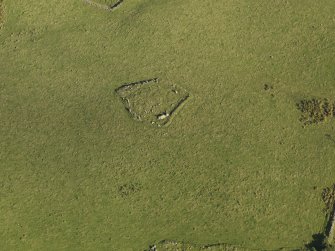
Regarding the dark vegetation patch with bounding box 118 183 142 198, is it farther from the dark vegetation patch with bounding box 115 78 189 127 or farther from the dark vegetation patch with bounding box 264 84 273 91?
the dark vegetation patch with bounding box 264 84 273 91

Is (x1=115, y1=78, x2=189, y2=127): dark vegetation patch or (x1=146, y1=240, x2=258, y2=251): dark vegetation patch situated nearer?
(x1=146, y1=240, x2=258, y2=251): dark vegetation patch

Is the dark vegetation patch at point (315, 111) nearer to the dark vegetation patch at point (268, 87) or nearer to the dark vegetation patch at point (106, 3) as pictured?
the dark vegetation patch at point (268, 87)

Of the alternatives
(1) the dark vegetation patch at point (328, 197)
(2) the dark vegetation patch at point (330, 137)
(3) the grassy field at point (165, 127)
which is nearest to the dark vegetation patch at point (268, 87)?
(3) the grassy field at point (165, 127)

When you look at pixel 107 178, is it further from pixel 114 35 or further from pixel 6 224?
pixel 114 35

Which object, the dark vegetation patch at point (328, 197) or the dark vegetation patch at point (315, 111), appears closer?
the dark vegetation patch at point (328, 197)

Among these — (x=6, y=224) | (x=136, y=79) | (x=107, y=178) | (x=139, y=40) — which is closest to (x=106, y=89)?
(x=136, y=79)

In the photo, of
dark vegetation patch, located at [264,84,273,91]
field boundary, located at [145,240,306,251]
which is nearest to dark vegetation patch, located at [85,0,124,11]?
dark vegetation patch, located at [264,84,273,91]
